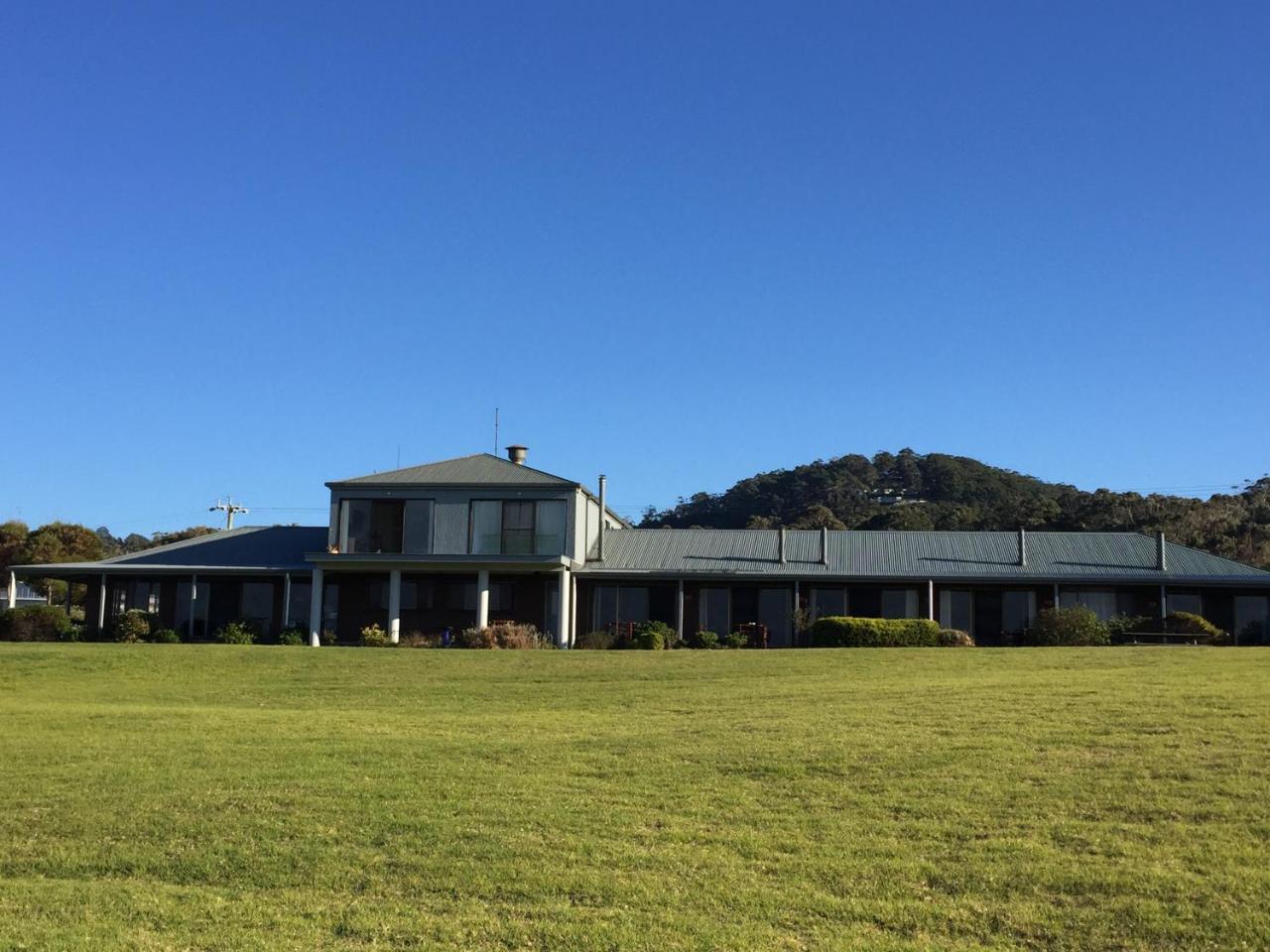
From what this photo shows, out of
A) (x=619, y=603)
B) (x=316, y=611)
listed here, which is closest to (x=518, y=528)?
(x=619, y=603)

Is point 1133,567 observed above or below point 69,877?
above

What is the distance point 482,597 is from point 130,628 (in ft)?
32.2

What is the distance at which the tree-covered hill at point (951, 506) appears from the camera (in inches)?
2375

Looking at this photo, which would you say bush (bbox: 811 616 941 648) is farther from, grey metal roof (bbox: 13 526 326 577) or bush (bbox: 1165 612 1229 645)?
grey metal roof (bbox: 13 526 326 577)

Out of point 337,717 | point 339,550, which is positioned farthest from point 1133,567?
point 337,717

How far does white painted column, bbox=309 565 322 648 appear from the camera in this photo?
3547 cm

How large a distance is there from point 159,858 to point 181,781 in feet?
9.44

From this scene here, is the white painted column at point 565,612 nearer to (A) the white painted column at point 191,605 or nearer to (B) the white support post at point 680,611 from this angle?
(B) the white support post at point 680,611

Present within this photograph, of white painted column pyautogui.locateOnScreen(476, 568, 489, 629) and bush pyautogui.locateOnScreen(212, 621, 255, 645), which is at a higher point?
white painted column pyautogui.locateOnScreen(476, 568, 489, 629)

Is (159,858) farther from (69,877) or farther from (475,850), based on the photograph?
(475,850)

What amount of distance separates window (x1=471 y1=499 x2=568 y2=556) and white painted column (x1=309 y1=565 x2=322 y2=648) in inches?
181

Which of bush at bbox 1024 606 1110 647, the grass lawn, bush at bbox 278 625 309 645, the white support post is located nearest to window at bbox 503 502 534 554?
the white support post

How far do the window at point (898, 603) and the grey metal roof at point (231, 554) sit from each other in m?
17.1

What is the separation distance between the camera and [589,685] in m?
22.5
